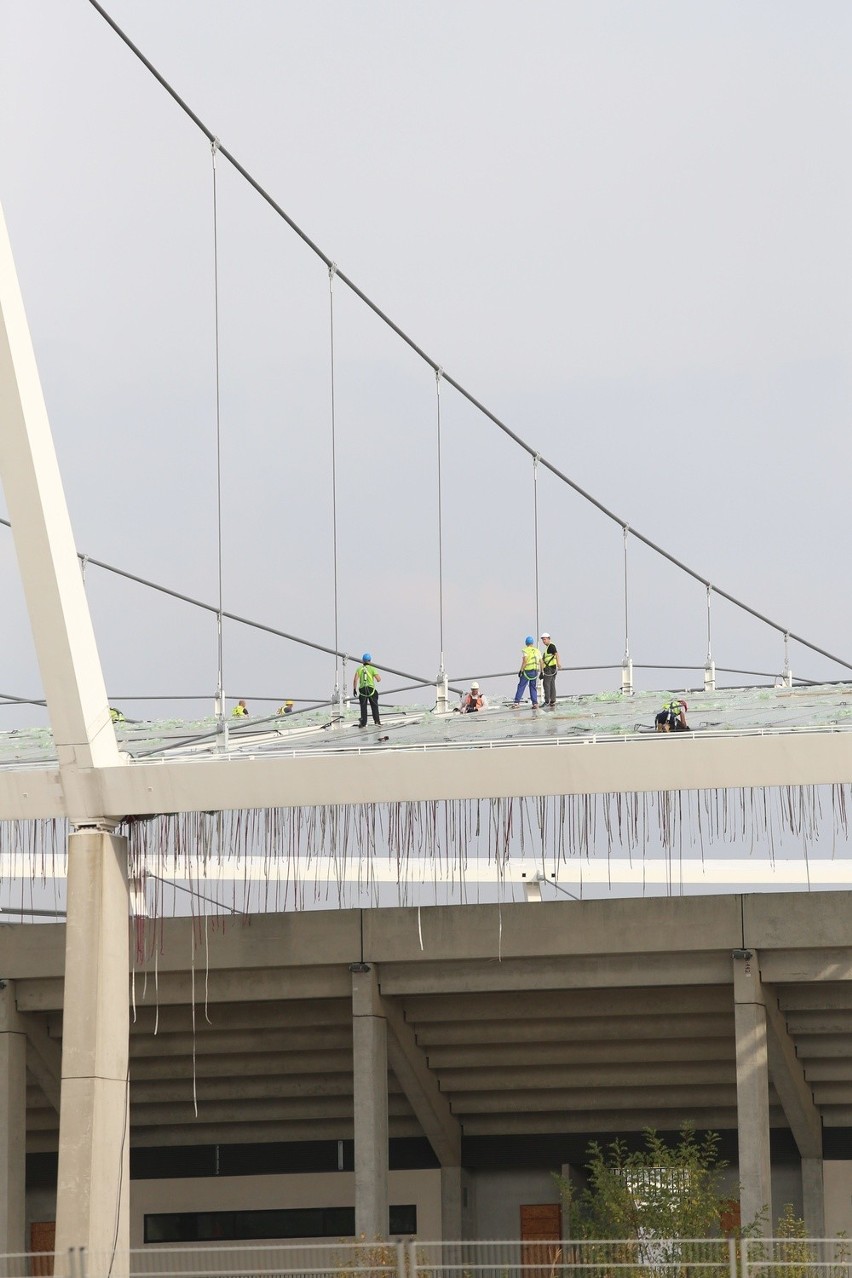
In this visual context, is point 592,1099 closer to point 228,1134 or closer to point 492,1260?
point 492,1260

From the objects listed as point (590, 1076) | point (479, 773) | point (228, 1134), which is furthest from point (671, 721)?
point (228, 1134)

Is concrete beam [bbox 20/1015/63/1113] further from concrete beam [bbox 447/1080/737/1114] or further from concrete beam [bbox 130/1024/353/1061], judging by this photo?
concrete beam [bbox 447/1080/737/1114]

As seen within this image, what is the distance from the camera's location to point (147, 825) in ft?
75.9

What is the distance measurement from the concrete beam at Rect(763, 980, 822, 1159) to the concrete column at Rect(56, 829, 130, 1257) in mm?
12019

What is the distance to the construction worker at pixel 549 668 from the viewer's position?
94.5ft

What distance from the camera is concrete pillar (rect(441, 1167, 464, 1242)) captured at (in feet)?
114

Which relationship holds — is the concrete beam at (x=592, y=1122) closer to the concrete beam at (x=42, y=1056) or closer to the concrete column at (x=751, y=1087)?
the concrete column at (x=751, y=1087)

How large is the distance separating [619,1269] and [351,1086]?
11257 millimetres

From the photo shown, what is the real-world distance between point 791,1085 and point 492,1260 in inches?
239

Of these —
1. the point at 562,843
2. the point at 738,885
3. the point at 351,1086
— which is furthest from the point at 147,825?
the point at 738,885

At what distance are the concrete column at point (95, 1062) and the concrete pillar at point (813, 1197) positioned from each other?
15.4m

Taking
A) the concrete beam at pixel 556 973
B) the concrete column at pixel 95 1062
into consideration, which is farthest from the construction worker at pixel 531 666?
the concrete column at pixel 95 1062

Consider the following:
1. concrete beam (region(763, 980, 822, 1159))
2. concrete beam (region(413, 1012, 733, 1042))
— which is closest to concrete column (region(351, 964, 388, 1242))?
concrete beam (region(413, 1012, 733, 1042))

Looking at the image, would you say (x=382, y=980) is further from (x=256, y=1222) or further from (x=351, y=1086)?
(x=256, y=1222)
